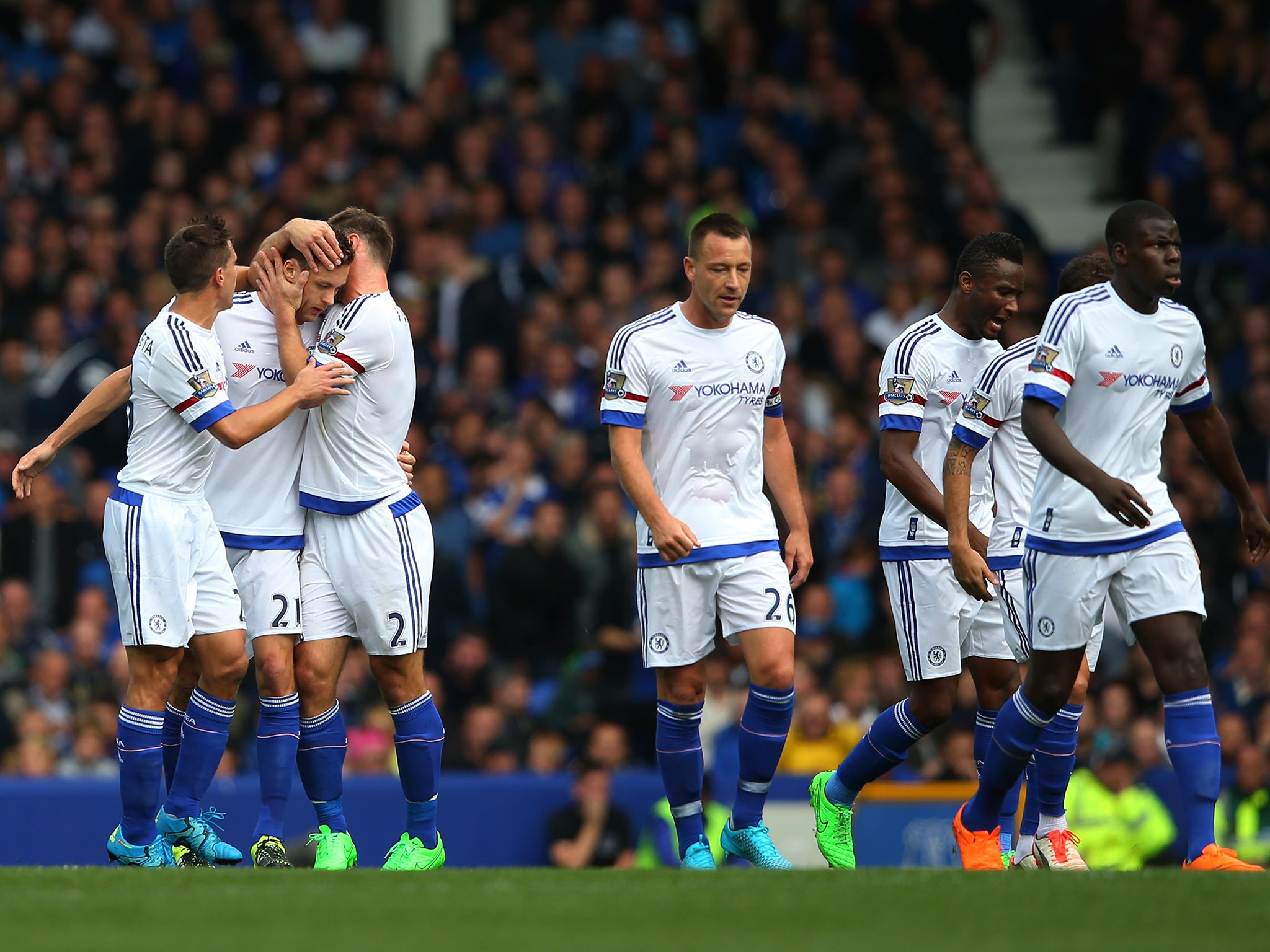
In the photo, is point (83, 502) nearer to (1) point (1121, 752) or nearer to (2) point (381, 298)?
(2) point (381, 298)

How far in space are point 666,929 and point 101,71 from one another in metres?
14.7

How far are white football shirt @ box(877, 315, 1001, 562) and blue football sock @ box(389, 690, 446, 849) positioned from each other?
7.72 feet

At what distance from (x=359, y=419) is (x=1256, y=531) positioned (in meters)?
3.97

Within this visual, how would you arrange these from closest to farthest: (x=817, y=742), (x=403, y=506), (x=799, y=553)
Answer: (x=403, y=506) → (x=799, y=553) → (x=817, y=742)

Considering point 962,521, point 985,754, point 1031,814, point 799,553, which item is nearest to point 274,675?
point 799,553

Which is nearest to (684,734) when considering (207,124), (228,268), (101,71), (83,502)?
(228,268)

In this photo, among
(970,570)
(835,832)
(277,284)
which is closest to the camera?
(970,570)

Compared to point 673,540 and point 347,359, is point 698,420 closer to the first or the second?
point 673,540

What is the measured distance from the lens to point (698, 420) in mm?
8586

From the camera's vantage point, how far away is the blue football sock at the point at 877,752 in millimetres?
8922

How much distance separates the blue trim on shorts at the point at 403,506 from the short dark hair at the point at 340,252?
43.4 inches

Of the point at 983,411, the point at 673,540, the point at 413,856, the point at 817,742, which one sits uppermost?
the point at 983,411

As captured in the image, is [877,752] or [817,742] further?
[817,742]

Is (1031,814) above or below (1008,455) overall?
below
